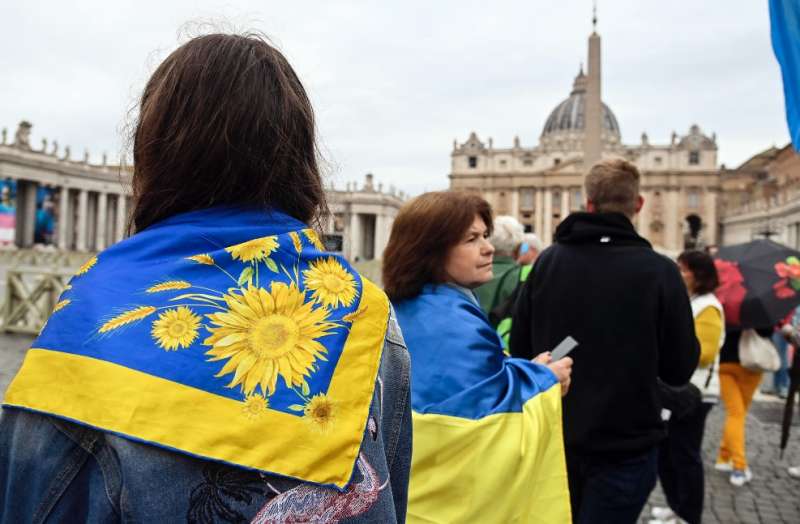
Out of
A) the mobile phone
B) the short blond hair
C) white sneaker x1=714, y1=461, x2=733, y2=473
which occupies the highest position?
the short blond hair

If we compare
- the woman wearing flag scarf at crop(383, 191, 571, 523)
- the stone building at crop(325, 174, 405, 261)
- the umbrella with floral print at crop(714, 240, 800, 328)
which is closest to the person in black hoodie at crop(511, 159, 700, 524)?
the woman wearing flag scarf at crop(383, 191, 571, 523)

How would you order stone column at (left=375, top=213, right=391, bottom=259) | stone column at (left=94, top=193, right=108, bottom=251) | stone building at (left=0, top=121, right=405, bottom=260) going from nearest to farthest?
stone building at (left=0, top=121, right=405, bottom=260) → stone column at (left=94, top=193, right=108, bottom=251) → stone column at (left=375, top=213, right=391, bottom=259)

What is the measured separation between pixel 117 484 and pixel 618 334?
7.27 ft

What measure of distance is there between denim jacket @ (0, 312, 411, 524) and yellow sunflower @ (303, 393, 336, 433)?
0.09m

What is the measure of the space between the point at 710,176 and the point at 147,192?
253ft

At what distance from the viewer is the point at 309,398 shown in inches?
39.0

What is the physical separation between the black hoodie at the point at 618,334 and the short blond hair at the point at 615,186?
0.10 metres

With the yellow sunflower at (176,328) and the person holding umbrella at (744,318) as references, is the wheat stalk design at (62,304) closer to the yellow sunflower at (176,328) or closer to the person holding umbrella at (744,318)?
the yellow sunflower at (176,328)

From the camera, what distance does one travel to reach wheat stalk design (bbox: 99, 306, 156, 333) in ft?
3.08

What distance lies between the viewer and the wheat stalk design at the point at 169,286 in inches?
38.4

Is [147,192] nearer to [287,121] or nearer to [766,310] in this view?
[287,121]

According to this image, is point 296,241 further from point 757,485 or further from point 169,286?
point 757,485

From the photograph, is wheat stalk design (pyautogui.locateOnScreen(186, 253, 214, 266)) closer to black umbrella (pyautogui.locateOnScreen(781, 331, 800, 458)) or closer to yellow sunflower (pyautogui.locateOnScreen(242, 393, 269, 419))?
yellow sunflower (pyautogui.locateOnScreen(242, 393, 269, 419))

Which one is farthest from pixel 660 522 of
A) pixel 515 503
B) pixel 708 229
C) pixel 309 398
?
pixel 708 229
